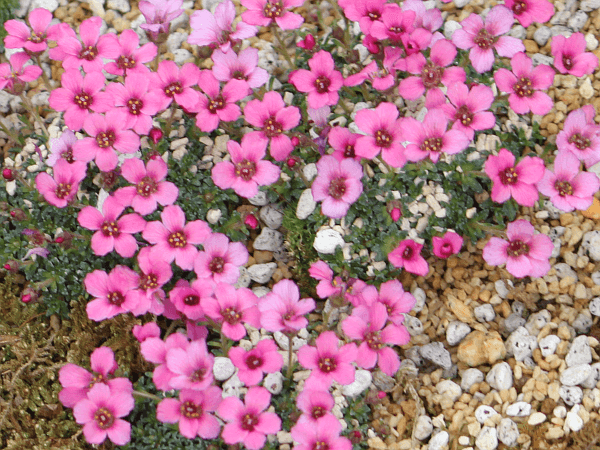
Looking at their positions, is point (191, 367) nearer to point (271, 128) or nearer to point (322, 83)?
point (271, 128)

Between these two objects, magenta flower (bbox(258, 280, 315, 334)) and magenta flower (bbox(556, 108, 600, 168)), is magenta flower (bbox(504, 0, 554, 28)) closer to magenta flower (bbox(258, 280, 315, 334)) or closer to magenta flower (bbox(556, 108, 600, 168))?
magenta flower (bbox(556, 108, 600, 168))

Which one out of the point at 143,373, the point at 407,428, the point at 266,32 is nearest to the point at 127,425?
the point at 143,373

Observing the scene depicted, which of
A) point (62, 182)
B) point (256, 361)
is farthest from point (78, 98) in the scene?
point (256, 361)

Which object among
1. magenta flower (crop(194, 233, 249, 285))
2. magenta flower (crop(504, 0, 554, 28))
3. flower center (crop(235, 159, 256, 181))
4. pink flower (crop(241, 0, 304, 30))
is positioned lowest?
magenta flower (crop(194, 233, 249, 285))

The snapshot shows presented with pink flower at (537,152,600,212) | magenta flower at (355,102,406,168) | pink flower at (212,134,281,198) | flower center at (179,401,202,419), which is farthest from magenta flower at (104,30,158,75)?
pink flower at (537,152,600,212)

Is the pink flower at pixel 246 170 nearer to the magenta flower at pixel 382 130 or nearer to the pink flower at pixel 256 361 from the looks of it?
the magenta flower at pixel 382 130

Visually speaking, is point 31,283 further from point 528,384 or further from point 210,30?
point 528,384

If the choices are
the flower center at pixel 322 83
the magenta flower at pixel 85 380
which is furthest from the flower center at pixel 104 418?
the flower center at pixel 322 83

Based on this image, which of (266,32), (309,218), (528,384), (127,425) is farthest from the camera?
(266,32)
